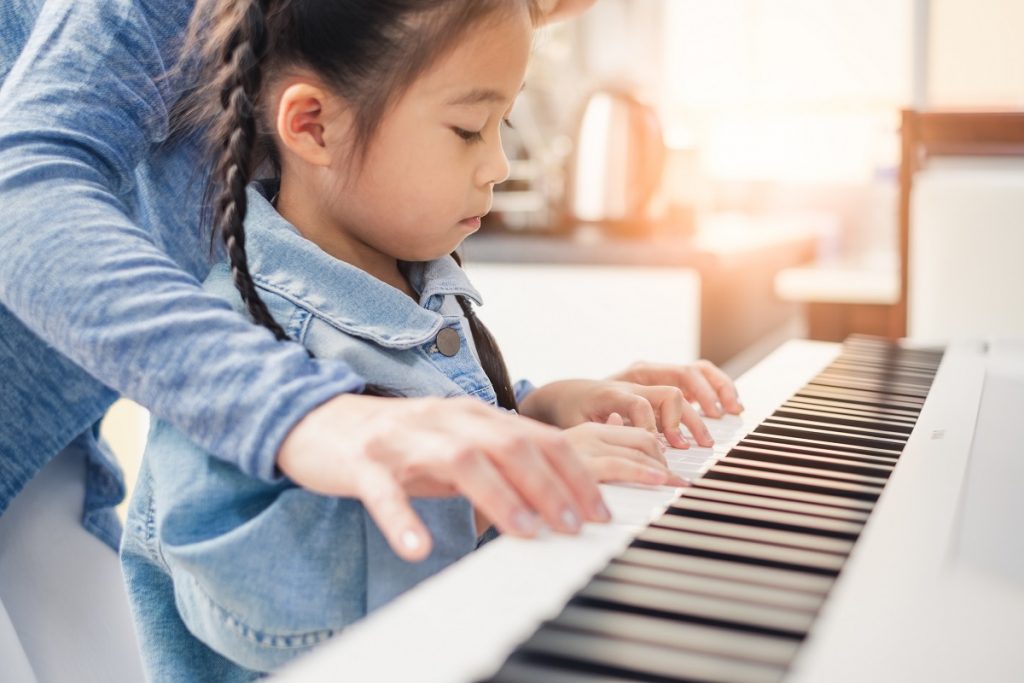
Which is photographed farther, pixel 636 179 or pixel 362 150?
pixel 636 179

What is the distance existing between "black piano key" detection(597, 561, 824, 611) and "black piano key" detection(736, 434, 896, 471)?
0.78 feet

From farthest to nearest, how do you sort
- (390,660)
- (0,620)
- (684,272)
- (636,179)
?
(636,179) < (684,272) < (0,620) < (390,660)

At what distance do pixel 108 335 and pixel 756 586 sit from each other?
378 millimetres

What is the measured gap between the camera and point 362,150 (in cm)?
80

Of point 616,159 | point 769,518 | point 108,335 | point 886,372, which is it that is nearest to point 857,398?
point 886,372

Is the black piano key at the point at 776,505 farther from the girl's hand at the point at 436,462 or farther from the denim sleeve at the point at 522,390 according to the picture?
the denim sleeve at the point at 522,390

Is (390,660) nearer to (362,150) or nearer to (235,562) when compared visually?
(235,562)

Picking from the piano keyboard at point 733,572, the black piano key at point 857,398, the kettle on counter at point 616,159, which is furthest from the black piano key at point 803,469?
the kettle on counter at point 616,159

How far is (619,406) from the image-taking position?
89cm

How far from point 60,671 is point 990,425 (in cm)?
85

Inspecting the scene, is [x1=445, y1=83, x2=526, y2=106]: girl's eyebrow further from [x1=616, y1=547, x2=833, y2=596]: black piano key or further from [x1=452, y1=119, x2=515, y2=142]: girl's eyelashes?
[x1=616, y1=547, x2=833, y2=596]: black piano key

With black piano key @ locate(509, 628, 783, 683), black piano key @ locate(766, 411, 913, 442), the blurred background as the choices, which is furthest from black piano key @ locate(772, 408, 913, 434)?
the blurred background

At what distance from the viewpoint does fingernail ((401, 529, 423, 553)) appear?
0.50m

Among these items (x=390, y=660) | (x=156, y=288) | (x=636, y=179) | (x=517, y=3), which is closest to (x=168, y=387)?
(x=156, y=288)
